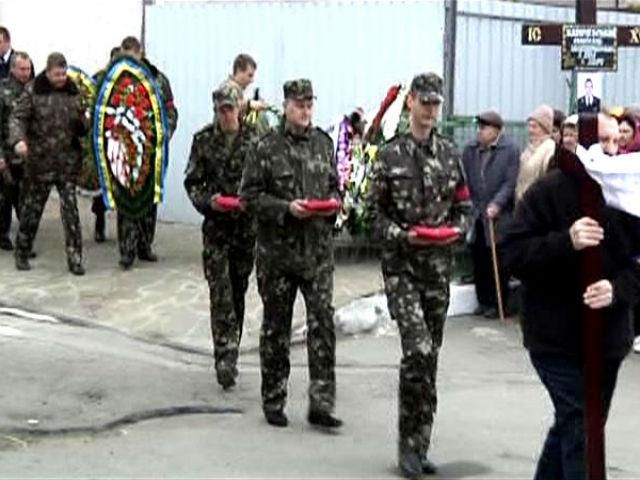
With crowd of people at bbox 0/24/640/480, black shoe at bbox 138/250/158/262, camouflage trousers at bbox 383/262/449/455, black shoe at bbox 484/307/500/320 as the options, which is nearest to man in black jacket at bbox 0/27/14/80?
black shoe at bbox 138/250/158/262

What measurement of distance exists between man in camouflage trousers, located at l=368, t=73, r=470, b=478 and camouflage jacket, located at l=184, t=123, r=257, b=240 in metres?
1.76

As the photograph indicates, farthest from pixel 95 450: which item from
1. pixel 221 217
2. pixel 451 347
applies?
pixel 451 347

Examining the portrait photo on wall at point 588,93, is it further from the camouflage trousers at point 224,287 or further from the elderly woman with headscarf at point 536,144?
the elderly woman with headscarf at point 536,144

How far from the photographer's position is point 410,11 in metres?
13.6

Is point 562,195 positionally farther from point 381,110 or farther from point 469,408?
point 381,110

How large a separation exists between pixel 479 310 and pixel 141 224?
3.13 m

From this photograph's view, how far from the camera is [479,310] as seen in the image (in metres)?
12.5

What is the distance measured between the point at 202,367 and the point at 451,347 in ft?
6.82

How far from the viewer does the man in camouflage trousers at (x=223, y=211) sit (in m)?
9.24

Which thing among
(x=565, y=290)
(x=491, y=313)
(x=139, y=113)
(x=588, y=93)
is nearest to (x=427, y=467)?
(x=565, y=290)

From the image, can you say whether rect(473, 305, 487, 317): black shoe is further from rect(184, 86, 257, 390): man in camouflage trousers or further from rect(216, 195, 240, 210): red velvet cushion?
rect(216, 195, 240, 210): red velvet cushion

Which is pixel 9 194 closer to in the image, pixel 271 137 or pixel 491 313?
pixel 491 313

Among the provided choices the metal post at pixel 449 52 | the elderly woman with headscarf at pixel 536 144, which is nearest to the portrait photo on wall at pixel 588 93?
the elderly woman with headscarf at pixel 536 144

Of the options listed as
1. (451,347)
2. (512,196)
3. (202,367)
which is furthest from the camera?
(512,196)
